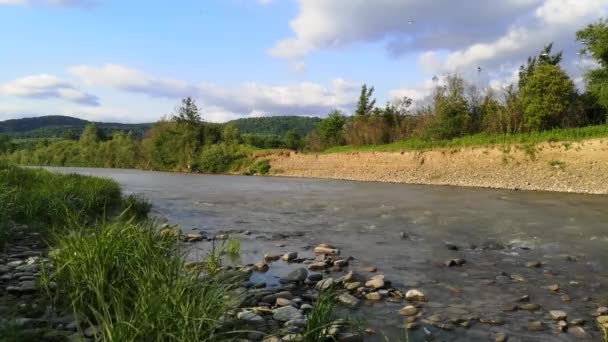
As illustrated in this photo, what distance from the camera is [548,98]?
33.6 m

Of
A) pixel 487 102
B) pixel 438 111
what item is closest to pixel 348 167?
pixel 438 111

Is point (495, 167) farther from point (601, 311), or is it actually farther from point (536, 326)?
point (536, 326)

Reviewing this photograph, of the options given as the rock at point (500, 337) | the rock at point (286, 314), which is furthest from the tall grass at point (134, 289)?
the rock at point (500, 337)

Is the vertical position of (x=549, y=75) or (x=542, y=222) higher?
(x=549, y=75)

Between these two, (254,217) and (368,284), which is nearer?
(368,284)

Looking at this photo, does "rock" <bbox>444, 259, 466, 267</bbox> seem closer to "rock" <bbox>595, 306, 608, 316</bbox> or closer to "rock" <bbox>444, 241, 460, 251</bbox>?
"rock" <bbox>444, 241, 460, 251</bbox>

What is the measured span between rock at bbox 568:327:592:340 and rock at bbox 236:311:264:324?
3440 mm

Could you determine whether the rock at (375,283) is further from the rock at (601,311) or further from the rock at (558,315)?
the rock at (601,311)

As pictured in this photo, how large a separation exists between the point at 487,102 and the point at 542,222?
101 feet

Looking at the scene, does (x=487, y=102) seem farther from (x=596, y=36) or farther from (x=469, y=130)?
(x=596, y=36)

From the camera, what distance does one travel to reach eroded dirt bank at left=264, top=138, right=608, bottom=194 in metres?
26.2

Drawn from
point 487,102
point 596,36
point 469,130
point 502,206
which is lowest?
point 502,206

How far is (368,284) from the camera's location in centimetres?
664

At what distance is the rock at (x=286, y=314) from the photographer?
197 inches
